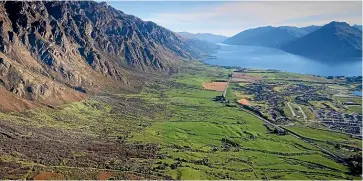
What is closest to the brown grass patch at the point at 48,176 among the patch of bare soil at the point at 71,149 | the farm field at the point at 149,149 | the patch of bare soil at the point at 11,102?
the farm field at the point at 149,149

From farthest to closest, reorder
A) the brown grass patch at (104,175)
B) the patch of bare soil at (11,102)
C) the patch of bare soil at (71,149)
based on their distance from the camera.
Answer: the patch of bare soil at (11,102)
the patch of bare soil at (71,149)
the brown grass patch at (104,175)

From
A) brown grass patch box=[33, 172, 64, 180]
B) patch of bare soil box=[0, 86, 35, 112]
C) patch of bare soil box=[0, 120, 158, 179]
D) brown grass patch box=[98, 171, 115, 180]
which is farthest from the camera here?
patch of bare soil box=[0, 86, 35, 112]

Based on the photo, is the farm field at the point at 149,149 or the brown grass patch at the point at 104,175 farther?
the farm field at the point at 149,149

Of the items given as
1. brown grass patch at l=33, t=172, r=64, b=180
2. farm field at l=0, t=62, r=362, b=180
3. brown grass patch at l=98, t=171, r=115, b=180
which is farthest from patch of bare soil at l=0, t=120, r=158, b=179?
brown grass patch at l=98, t=171, r=115, b=180

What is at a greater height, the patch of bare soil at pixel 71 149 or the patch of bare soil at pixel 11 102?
the patch of bare soil at pixel 11 102

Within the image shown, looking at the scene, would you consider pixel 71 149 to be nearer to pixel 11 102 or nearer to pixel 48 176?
pixel 48 176

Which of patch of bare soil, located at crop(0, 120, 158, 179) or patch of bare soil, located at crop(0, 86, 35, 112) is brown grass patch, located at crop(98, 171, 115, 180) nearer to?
patch of bare soil, located at crop(0, 120, 158, 179)

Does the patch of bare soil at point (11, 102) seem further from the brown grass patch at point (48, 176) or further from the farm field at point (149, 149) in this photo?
the brown grass patch at point (48, 176)

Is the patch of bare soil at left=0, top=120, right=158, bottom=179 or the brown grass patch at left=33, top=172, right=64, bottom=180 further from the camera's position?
the patch of bare soil at left=0, top=120, right=158, bottom=179

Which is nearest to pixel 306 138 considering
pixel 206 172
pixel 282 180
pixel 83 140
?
pixel 282 180
